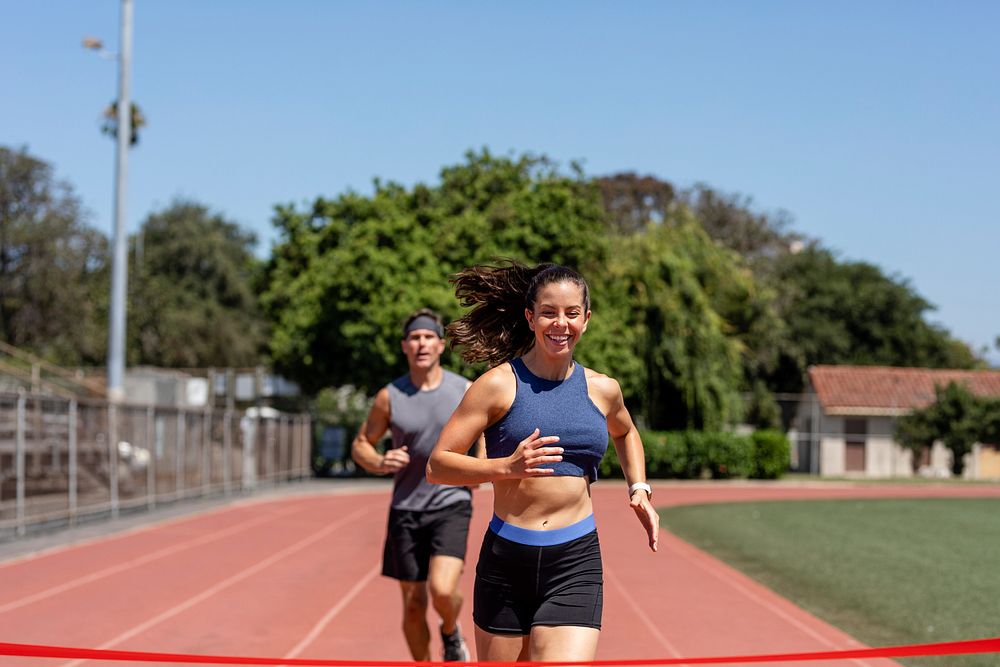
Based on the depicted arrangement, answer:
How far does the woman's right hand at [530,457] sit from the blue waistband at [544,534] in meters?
0.34

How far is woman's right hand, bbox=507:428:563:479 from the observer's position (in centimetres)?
372

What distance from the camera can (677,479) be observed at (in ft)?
129

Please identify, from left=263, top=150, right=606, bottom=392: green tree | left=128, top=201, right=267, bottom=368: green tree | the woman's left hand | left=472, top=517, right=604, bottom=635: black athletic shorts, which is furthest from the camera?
left=128, top=201, right=267, bottom=368: green tree

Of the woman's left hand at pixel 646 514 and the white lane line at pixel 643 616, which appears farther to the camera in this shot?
the white lane line at pixel 643 616

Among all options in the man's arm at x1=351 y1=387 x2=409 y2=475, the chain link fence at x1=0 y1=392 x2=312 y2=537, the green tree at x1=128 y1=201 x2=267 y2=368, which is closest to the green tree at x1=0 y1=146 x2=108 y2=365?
the green tree at x1=128 y1=201 x2=267 y2=368

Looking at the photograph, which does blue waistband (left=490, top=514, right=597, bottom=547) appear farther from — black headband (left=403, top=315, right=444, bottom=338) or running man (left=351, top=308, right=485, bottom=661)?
black headband (left=403, top=315, right=444, bottom=338)

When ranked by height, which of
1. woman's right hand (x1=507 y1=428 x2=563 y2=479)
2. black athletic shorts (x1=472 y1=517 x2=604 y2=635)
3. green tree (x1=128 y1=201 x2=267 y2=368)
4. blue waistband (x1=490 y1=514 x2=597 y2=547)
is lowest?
black athletic shorts (x1=472 y1=517 x2=604 y2=635)

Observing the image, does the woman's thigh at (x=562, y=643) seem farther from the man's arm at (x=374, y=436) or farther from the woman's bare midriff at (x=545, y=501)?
the man's arm at (x=374, y=436)

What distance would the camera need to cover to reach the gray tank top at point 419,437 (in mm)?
6520

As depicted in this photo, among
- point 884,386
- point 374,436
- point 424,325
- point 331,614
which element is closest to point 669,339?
point 884,386

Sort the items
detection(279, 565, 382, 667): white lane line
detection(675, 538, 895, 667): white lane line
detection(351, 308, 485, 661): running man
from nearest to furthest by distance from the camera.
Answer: detection(351, 308, 485, 661): running man, detection(279, 565, 382, 667): white lane line, detection(675, 538, 895, 667): white lane line

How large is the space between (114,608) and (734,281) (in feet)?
110

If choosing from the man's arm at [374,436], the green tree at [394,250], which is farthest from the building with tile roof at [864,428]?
the man's arm at [374,436]

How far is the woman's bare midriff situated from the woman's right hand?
10.1 inches
